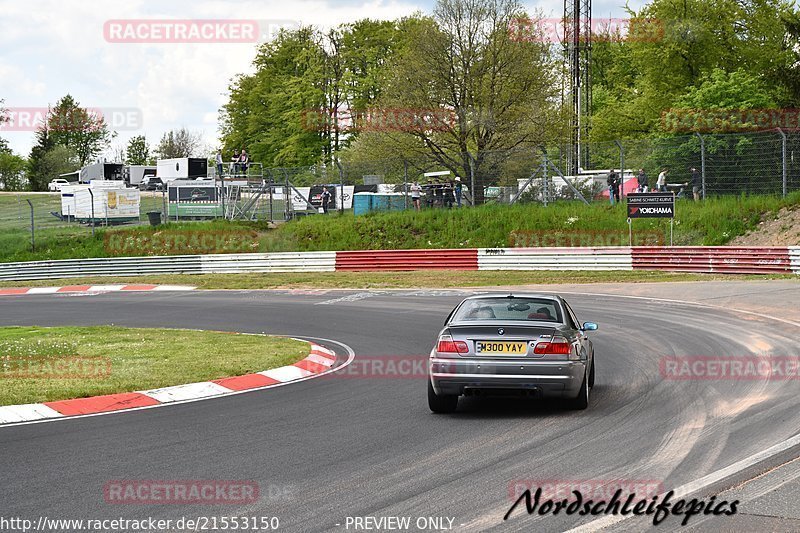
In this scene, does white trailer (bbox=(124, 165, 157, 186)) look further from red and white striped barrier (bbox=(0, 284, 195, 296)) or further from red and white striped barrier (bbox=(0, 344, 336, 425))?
red and white striped barrier (bbox=(0, 344, 336, 425))

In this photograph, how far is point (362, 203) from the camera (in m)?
41.8

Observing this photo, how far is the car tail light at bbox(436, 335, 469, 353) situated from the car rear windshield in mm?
569

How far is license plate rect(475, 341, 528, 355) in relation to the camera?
970cm

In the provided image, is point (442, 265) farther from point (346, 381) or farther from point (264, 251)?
point (346, 381)

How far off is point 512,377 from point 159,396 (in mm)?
4323

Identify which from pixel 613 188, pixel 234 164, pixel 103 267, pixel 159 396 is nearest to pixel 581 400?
pixel 159 396

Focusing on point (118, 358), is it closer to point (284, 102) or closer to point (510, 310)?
point (510, 310)

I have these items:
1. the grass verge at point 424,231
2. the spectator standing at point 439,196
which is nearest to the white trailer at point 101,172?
the grass verge at point 424,231

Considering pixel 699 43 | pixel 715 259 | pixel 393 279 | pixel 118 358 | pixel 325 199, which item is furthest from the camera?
pixel 699 43

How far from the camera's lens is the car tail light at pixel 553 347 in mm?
9680

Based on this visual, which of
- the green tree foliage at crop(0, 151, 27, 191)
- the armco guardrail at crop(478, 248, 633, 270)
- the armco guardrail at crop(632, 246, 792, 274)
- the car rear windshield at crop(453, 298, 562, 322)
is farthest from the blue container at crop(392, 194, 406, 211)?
the green tree foliage at crop(0, 151, 27, 191)

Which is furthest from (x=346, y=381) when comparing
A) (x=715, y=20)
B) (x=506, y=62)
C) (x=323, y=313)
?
(x=715, y=20)

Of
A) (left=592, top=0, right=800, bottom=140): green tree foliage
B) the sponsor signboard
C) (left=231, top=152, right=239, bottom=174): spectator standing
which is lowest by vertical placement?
the sponsor signboard

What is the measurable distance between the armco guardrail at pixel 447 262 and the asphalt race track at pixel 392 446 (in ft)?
54.5
